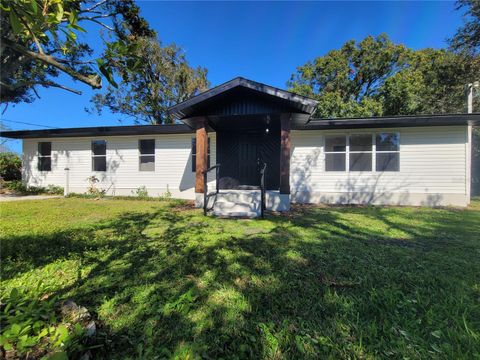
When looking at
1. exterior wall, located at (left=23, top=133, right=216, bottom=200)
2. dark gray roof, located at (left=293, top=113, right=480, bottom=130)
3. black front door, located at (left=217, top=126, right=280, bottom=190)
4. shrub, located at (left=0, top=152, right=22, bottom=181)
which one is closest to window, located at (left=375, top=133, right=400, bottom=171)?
dark gray roof, located at (left=293, top=113, right=480, bottom=130)

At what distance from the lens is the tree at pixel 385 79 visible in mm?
14234

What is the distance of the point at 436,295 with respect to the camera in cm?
231

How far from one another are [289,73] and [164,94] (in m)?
10.2

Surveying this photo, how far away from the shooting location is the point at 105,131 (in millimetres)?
10383

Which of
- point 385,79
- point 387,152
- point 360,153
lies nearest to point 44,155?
point 360,153

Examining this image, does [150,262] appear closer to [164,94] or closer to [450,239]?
[450,239]

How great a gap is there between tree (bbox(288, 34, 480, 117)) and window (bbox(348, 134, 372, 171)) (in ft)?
20.4

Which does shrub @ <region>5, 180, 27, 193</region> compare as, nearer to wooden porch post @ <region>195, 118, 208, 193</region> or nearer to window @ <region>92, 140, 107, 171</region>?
window @ <region>92, 140, 107, 171</region>

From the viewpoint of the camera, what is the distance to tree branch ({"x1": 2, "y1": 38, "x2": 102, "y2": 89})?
48.4 inches

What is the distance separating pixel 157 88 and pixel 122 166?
10022mm

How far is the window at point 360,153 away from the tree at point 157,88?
45.3 feet

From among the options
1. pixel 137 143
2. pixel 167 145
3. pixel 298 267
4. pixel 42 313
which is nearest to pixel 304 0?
pixel 167 145

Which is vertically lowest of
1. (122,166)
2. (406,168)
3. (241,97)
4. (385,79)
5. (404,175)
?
(404,175)

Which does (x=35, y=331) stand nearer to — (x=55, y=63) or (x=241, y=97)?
(x=55, y=63)
